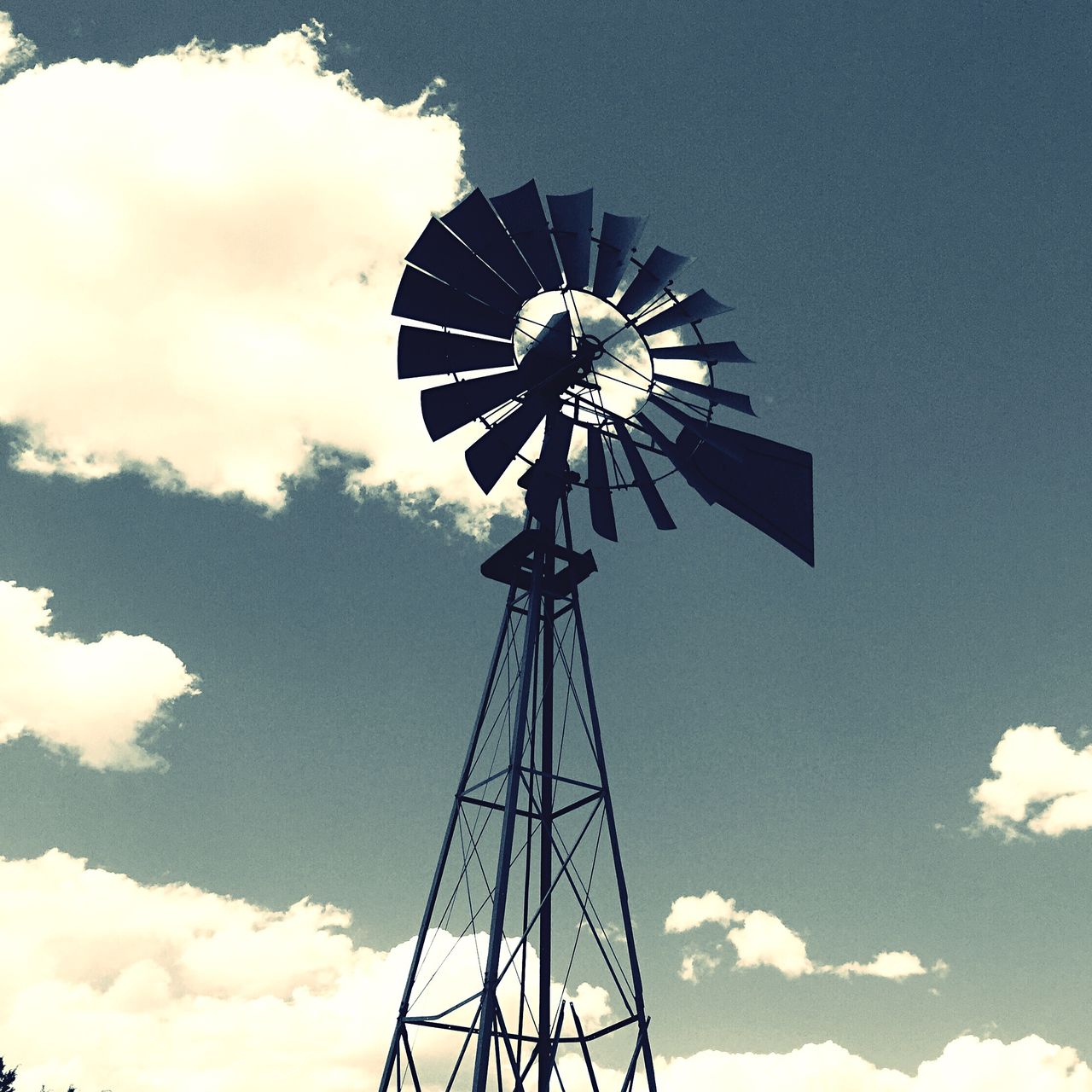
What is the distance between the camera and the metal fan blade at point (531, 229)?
50.6ft

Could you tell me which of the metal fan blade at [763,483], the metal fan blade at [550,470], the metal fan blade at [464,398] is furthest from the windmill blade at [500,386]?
the metal fan blade at [763,483]

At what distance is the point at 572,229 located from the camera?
51.7 ft

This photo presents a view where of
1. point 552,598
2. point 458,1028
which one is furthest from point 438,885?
point 552,598

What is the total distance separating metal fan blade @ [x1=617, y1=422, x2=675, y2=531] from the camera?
16.6 metres

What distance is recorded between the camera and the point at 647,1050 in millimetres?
14219

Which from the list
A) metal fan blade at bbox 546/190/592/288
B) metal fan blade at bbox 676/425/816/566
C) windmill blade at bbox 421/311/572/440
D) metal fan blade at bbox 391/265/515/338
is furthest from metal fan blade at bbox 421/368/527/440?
metal fan blade at bbox 676/425/816/566

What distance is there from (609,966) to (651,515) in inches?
268

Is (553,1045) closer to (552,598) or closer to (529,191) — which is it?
(552,598)

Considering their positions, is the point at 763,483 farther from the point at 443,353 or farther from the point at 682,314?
the point at 443,353

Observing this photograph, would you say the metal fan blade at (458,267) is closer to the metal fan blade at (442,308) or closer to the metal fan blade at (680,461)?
the metal fan blade at (442,308)

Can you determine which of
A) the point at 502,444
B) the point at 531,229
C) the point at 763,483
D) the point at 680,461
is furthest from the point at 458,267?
the point at 763,483

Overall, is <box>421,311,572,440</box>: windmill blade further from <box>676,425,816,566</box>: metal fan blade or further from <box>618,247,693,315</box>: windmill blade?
<box>676,425,816,566</box>: metal fan blade

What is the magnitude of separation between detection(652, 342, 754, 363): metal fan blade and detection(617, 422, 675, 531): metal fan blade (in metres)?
1.36

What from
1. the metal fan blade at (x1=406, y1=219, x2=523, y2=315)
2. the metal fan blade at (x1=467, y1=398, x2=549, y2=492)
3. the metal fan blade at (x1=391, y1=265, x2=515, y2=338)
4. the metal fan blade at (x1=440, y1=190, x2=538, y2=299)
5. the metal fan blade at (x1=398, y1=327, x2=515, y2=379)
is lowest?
the metal fan blade at (x1=467, y1=398, x2=549, y2=492)
